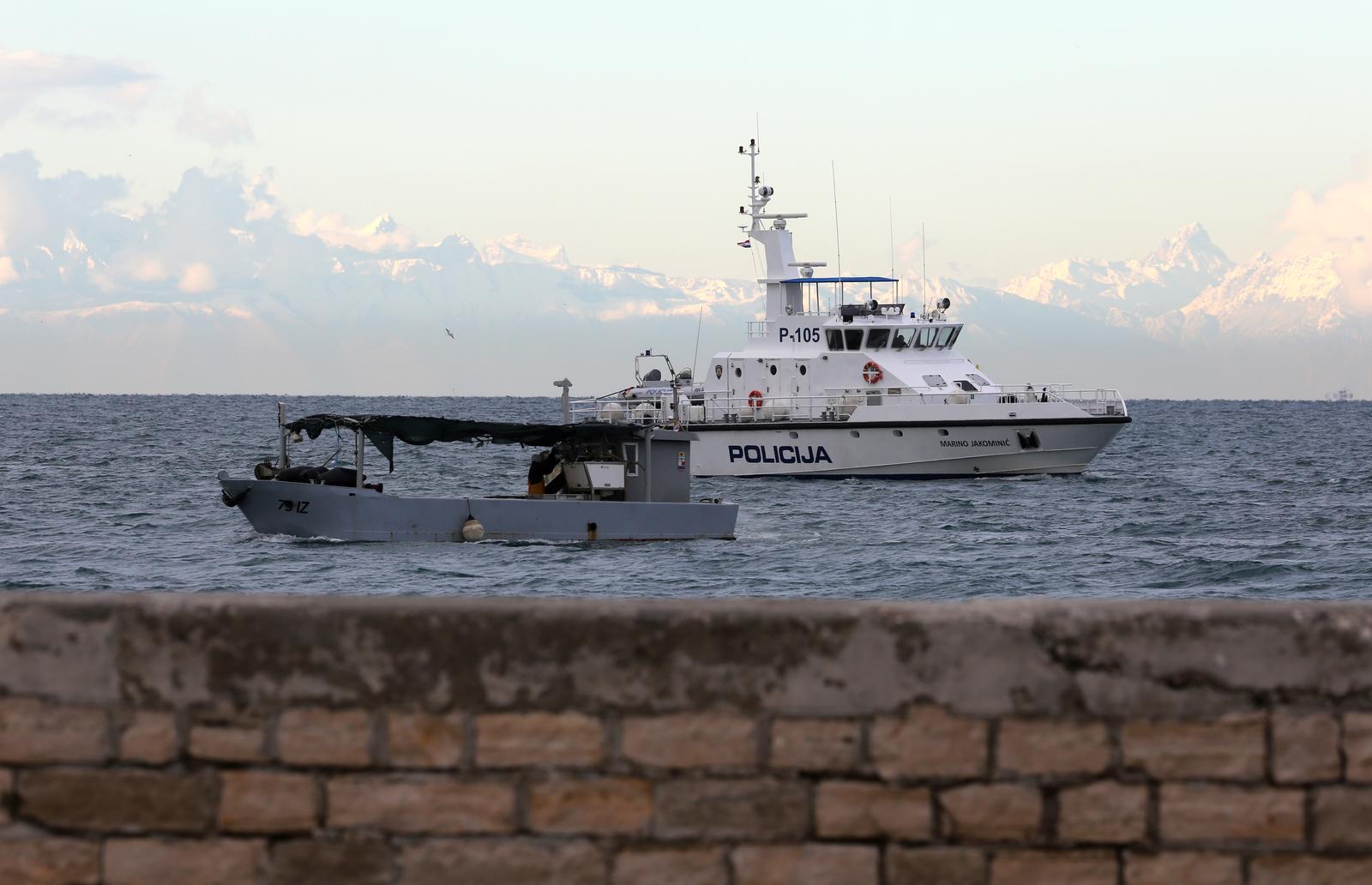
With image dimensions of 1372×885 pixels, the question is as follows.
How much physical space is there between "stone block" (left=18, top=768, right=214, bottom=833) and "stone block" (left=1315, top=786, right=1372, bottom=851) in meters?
3.05

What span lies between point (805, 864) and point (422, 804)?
3.51 feet

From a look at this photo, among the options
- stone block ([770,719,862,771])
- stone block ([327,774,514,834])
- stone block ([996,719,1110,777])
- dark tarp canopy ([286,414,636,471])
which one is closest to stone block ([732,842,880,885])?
stone block ([770,719,862,771])

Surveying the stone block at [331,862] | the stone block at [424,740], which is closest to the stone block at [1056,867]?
the stone block at [424,740]

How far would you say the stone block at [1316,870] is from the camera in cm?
464

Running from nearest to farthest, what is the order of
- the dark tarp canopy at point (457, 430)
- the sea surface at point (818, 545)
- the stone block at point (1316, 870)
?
the stone block at point (1316, 870) < the sea surface at point (818, 545) < the dark tarp canopy at point (457, 430)

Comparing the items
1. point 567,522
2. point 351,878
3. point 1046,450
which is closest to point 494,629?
point 351,878

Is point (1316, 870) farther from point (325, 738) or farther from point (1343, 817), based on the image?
point (325, 738)

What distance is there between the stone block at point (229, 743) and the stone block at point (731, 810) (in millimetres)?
1120

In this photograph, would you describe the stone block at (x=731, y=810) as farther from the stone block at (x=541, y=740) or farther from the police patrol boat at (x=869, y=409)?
the police patrol boat at (x=869, y=409)

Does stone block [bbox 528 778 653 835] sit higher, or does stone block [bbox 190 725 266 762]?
stone block [bbox 190 725 266 762]

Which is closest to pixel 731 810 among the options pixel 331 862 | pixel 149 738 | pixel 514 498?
pixel 331 862

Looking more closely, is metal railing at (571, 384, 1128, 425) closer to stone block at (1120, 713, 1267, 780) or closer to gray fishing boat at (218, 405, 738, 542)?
gray fishing boat at (218, 405, 738, 542)

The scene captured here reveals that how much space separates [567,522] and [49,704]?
2107 centimetres

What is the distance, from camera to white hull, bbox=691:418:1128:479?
4234 centimetres
